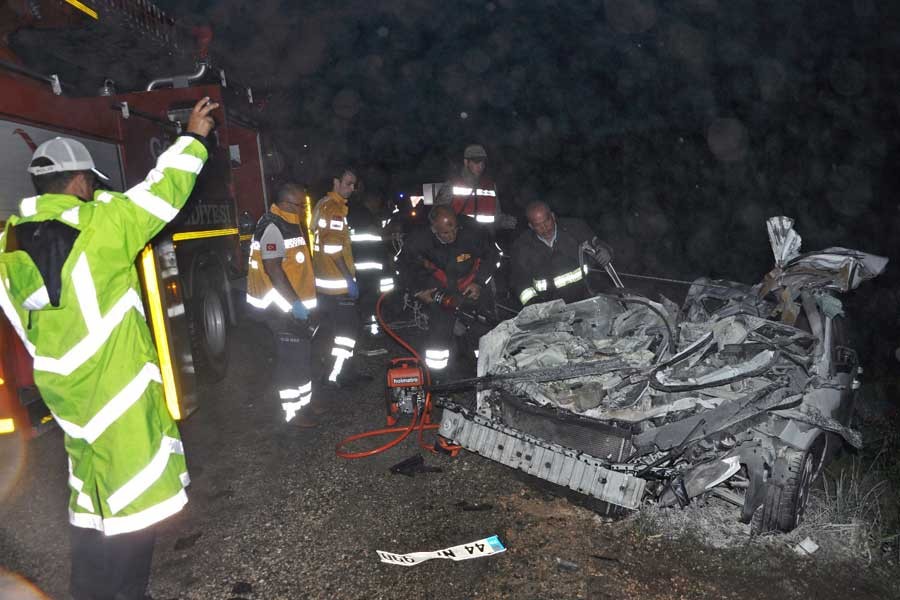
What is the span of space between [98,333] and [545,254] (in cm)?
349

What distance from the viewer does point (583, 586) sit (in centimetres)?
280

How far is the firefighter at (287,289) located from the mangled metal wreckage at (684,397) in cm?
164

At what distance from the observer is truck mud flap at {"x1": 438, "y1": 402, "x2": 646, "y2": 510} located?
2928 mm

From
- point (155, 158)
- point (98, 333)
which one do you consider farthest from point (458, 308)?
point (98, 333)

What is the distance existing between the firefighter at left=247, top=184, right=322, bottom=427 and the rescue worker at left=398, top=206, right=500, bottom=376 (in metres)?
0.90

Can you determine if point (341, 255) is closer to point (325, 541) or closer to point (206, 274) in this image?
point (206, 274)

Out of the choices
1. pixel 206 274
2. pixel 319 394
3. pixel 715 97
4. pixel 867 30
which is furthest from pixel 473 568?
pixel 715 97

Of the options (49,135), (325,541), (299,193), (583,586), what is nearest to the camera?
(583,586)

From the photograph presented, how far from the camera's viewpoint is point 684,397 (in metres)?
3.06

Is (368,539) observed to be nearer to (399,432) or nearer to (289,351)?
(399,432)

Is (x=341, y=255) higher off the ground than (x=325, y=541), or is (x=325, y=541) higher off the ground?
(x=341, y=255)

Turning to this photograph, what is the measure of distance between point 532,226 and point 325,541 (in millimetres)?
2902

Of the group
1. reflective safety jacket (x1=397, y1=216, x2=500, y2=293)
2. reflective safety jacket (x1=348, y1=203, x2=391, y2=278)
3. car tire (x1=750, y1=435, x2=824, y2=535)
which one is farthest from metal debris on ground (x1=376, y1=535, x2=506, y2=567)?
reflective safety jacket (x1=348, y1=203, x2=391, y2=278)

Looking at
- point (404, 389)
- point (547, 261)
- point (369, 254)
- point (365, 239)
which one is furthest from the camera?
point (369, 254)
